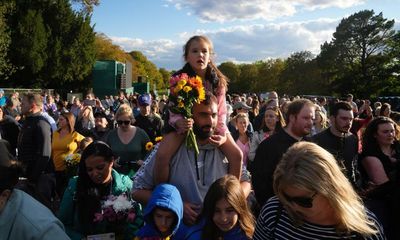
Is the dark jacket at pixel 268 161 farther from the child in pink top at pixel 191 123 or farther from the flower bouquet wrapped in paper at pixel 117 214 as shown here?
the flower bouquet wrapped in paper at pixel 117 214

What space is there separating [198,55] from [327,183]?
2.01 m

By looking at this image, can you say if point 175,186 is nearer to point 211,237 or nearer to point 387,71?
point 211,237

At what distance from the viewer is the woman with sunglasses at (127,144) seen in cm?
563

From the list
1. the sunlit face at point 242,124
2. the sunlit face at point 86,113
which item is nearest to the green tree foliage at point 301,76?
the sunlit face at point 86,113

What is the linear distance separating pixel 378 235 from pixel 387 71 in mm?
50573

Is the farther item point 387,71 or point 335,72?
point 335,72

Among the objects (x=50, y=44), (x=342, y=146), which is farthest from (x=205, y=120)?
(x=50, y=44)

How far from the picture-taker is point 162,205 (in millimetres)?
2756

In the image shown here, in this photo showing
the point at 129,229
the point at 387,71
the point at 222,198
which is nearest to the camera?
the point at 222,198

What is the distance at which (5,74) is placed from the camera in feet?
104

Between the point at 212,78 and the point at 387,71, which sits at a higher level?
the point at 387,71

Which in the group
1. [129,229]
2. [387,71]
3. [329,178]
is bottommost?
[129,229]

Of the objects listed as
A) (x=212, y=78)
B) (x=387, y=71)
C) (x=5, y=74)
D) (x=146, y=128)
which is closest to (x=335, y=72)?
(x=387, y=71)

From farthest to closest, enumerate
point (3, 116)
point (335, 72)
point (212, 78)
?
1. point (335, 72)
2. point (3, 116)
3. point (212, 78)
